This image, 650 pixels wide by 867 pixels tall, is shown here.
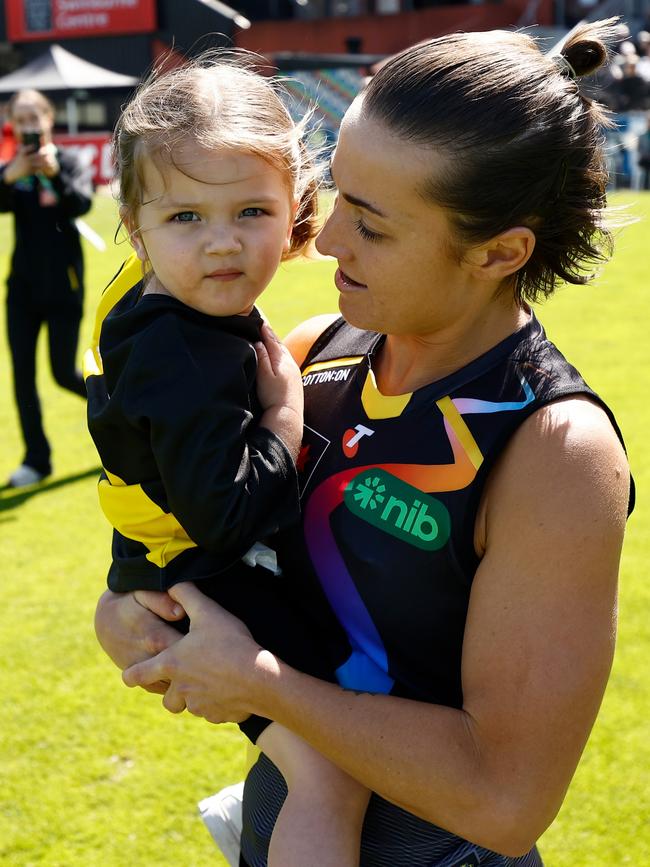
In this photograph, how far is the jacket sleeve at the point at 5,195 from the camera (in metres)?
6.78

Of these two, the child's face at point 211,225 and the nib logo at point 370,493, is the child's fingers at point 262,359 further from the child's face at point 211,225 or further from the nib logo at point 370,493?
the nib logo at point 370,493

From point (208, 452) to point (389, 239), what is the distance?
0.52 meters

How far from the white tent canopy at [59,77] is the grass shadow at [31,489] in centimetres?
1957

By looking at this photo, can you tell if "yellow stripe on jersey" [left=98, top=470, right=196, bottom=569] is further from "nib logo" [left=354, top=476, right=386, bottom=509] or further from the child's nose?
the child's nose

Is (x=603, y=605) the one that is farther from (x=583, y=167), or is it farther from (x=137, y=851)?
(x=137, y=851)

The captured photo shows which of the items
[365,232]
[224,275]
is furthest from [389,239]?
[224,275]

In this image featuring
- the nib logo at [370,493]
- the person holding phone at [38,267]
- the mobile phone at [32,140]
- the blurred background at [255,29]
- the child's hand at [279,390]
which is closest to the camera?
the nib logo at [370,493]

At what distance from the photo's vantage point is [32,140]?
6.75 meters

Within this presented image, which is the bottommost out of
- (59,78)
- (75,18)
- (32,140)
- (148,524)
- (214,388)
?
(75,18)

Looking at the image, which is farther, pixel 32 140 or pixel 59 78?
pixel 59 78

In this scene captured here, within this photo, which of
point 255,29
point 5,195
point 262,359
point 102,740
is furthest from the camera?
point 255,29

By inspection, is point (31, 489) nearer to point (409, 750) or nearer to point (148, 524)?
point (148, 524)

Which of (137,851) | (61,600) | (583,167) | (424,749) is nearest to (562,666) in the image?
(424,749)

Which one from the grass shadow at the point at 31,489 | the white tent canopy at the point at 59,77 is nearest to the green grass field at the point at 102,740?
the grass shadow at the point at 31,489
